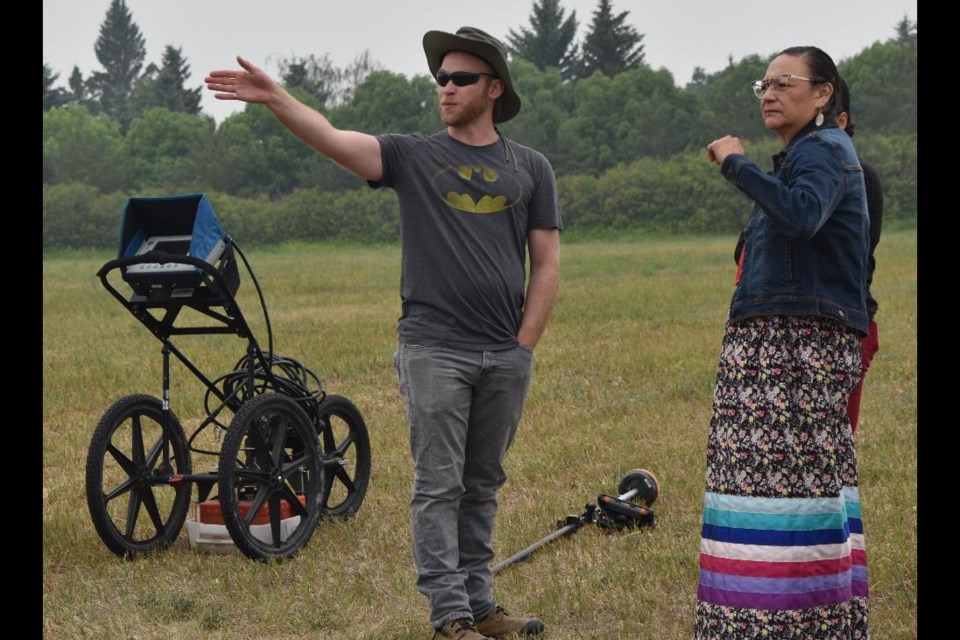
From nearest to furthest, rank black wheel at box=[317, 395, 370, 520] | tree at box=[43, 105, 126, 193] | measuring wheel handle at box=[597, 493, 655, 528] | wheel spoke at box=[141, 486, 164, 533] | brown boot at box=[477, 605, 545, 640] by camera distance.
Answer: brown boot at box=[477, 605, 545, 640] → wheel spoke at box=[141, 486, 164, 533] → measuring wheel handle at box=[597, 493, 655, 528] → black wheel at box=[317, 395, 370, 520] → tree at box=[43, 105, 126, 193]

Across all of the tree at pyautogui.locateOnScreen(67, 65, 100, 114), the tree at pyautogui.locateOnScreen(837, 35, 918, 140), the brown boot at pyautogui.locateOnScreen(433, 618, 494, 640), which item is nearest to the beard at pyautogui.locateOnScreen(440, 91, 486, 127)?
the brown boot at pyautogui.locateOnScreen(433, 618, 494, 640)

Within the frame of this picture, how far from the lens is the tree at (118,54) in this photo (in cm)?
12669

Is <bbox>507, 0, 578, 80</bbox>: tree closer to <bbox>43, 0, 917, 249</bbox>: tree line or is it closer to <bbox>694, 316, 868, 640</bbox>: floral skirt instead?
<bbox>43, 0, 917, 249</bbox>: tree line

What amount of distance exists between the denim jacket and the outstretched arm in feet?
4.41

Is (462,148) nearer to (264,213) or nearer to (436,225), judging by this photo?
(436,225)

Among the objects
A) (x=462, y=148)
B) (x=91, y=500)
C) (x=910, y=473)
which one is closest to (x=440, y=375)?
(x=462, y=148)

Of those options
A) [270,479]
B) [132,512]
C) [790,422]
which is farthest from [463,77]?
[132,512]

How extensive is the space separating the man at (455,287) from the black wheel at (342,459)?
88.2 inches

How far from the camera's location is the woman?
4227 millimetres

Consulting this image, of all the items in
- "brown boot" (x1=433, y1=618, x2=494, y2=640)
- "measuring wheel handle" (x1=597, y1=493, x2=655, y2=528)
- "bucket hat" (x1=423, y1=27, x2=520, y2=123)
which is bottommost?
"brown boot" (x1=433, y1=618, x2=494, y2=640)

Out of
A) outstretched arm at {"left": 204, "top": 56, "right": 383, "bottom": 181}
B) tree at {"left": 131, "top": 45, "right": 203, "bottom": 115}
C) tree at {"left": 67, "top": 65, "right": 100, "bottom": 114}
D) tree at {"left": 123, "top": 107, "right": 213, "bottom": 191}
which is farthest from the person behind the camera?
tree at {"left": 67, "top": 65, "right": 100, "bottom": 114}

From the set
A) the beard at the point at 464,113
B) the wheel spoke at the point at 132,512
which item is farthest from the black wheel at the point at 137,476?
the beard at the point at 464,113

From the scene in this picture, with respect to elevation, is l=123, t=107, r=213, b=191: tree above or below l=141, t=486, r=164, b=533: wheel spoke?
above

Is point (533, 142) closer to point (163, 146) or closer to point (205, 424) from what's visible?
point (163, 146)
